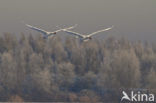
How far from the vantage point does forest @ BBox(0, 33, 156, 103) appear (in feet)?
184

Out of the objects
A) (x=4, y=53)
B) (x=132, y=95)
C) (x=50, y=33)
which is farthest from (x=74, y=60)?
(x=132, y=95)

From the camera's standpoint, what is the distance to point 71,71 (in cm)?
6562

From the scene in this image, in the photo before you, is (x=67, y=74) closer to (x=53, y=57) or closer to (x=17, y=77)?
(x=17, y=77)

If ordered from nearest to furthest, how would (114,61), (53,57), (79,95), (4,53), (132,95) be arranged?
(132,95), (79,95), (114,61), (4,53), (53,57)

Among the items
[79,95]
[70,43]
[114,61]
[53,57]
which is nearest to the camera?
[79,95]

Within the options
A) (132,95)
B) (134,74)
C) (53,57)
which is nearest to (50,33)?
(134,74)

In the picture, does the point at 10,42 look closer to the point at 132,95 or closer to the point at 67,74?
the point at 67,74

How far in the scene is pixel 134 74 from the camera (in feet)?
199

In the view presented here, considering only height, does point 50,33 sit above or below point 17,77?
above

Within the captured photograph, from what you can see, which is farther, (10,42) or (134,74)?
(10,42)

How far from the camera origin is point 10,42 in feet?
266

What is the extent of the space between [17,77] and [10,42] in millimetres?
19400

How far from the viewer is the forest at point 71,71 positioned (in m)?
56.0

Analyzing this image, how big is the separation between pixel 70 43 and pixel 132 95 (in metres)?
42.2
